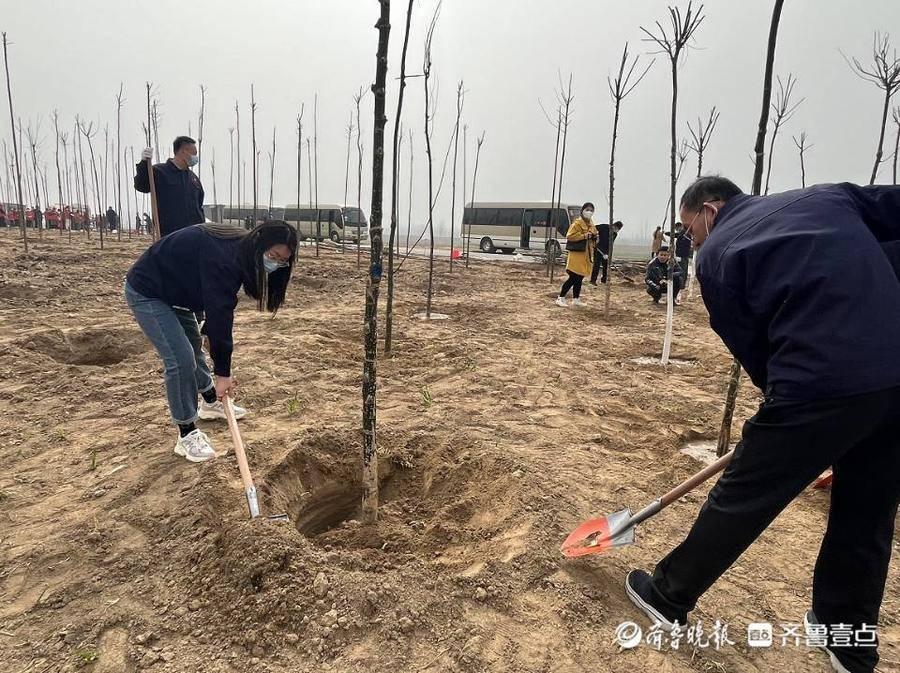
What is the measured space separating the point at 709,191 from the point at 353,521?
86.3 inches

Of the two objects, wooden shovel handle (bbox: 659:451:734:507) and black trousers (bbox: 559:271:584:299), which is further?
black trousers (bbox: 559:271:584:299)

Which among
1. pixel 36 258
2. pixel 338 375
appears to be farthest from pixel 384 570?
pixel 36 258

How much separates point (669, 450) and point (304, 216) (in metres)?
24.7

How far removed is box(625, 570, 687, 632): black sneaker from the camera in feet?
5.76

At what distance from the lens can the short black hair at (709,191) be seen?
6.06ft

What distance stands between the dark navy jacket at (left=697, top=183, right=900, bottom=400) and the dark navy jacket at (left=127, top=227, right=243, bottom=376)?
207 centimetres

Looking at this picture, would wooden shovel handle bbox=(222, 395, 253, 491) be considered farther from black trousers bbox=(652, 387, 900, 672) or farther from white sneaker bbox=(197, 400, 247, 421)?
black trousers bbox=(652, 387, 900, 672)

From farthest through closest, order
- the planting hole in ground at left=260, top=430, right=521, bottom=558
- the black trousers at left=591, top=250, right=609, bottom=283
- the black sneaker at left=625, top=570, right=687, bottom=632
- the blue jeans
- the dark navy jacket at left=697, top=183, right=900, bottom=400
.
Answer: the black trousers at left=591, top=250, right=609, bottom=283 → the blue jeans → the planting hole in ground at left=260, top=430, right=521, bottom=558 → the black sneaker at left=625, top=570, right=687, bottom=632 → the dark navy jacket at left=697, top=183, right=900, bottom=400

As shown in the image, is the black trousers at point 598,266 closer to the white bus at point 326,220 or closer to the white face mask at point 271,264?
the white face mask at point 271,264

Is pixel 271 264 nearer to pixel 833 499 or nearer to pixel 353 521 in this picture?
pixel 353 521

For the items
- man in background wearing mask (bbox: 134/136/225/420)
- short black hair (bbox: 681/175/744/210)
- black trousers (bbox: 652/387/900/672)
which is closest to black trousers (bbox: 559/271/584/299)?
man in background wearing mask (bbox: 134/136/225/420)

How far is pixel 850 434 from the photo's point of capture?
1.44m

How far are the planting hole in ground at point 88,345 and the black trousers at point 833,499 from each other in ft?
16.9

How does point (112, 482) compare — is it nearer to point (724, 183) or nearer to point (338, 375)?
point (338, 375)
